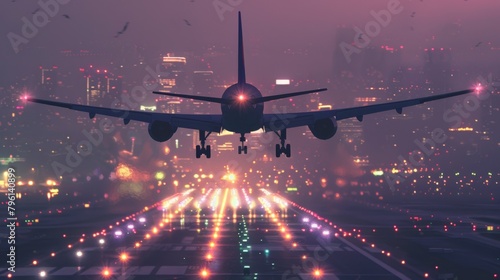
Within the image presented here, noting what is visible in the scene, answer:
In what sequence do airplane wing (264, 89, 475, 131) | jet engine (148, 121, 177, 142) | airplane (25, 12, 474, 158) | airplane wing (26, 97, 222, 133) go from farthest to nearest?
airplane wing (264, 89, 475, 131) < airplane wing (26, 97, 222, 133) < jet engine (148, 121, 177, 142) < airplane (25, 12, 474, 158)

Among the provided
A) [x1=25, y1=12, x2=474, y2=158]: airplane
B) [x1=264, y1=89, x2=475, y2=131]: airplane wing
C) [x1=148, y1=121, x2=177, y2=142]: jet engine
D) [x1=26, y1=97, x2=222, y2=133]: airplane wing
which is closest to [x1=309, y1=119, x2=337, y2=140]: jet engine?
[x1=25, y1=12, x2=474, y2=158]: airplane

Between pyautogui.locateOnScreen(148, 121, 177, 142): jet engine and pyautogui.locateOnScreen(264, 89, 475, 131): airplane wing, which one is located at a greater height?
pyautogui.locateOnScreen(264, 89, 475, 131): airplane wing

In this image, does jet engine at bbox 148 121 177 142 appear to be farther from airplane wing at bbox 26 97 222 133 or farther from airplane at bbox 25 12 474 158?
airplane wing at bbox 26 97 222 133

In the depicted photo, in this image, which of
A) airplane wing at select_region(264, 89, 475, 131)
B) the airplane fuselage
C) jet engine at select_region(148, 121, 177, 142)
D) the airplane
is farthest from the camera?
airplane wing at select_region(264, 89, 475, 131)

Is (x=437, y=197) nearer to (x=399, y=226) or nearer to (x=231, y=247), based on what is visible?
(x=399, y=226)

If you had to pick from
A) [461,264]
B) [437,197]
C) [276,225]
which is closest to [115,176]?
[276,225]
